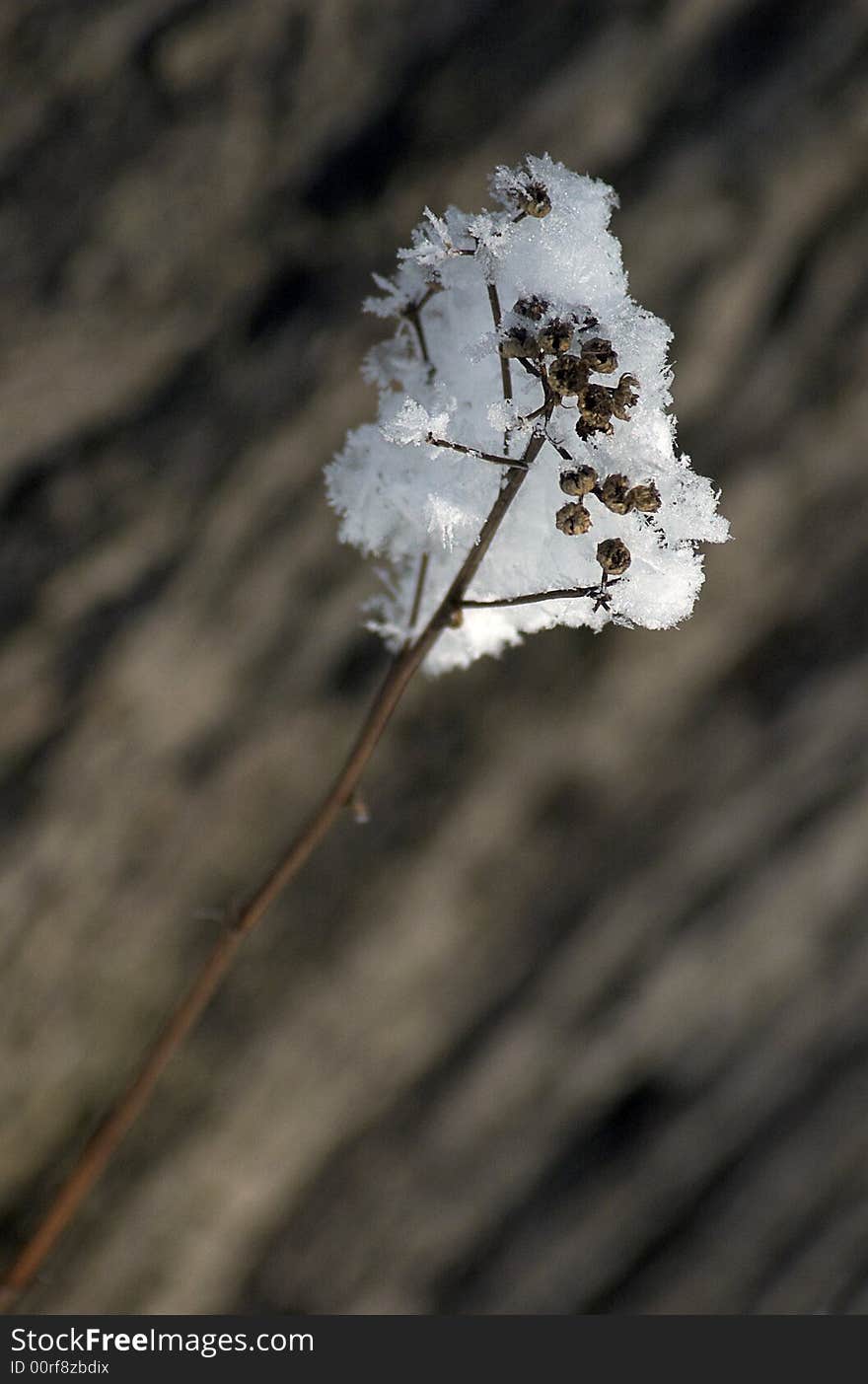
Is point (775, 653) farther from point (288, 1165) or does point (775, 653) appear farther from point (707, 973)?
point (288, 1165)

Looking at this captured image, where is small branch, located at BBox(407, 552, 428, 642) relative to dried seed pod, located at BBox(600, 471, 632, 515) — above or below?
above

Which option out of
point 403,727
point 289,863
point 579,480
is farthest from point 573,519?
point 403,727

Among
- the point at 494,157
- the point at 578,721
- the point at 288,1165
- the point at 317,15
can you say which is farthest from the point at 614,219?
the point at 288,1165

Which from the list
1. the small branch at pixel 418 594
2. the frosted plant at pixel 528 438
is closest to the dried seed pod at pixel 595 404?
the frosted plant at pixel 528 438

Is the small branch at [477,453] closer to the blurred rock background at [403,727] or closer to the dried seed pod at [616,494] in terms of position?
the dried seed pod at [616,494]

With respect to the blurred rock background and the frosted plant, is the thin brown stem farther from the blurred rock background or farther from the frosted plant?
the blurred rock background

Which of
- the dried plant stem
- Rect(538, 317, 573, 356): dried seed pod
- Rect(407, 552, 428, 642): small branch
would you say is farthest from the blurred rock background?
Rect(538, 317, 573, 356): dried seed pod
